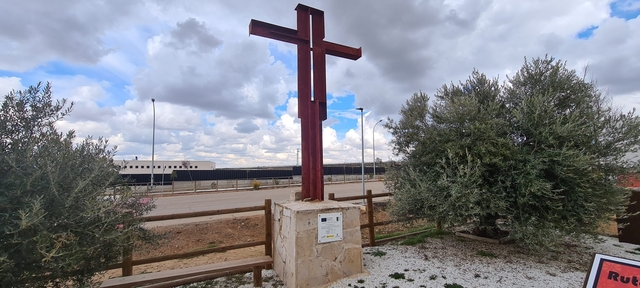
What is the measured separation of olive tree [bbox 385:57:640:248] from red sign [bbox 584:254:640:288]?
78.0 inches

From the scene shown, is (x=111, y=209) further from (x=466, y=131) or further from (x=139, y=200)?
(x=466, y=131)

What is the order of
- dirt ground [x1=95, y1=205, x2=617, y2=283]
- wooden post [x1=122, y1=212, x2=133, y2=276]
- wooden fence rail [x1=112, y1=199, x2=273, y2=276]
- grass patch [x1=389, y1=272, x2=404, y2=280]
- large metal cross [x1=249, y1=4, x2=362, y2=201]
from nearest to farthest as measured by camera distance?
wooden post [x1=122, y1=212, x2=133, y2=276] → wooden fence rail [x1=112, y1=199, x2=273, y2=276] → grass patch [x1=389, y1=272, x2=404, y2=280] → large metal cross [x1=249, y1=4, x2=362, y2=201] → dirt ground [x1=95, y1=205, x2=617, y2=283]

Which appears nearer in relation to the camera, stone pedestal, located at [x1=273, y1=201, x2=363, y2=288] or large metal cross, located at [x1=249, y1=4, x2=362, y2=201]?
stone pedestal, located at [x1=273, y1=201, x2=363, y2=288]

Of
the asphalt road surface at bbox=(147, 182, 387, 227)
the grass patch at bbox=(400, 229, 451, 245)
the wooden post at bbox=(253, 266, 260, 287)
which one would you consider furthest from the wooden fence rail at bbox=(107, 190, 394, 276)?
the asphalt road surface at bbox=(147, 182, 387, 227)

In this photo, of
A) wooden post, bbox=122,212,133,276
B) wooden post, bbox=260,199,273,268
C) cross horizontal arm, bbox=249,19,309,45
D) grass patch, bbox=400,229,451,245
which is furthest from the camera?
grass patch, bbox=400,229,451,245

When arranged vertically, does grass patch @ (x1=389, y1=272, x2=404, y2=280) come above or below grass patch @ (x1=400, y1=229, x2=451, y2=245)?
below

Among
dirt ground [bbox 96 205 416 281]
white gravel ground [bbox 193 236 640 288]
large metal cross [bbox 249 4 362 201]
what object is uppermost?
large metal cross [bbox 249 4 362 201]

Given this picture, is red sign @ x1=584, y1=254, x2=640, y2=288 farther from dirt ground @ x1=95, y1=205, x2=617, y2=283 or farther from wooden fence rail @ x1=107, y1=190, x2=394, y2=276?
dirt ground @ x1=95, y1=205, x2=617, y2=283

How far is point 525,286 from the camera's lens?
3852 millimetres

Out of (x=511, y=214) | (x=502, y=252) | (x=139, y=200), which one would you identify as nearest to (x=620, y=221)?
(x=502, y=252)

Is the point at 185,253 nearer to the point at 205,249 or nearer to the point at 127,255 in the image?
the point at 205,249

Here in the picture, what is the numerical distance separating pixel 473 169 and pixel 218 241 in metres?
6.49

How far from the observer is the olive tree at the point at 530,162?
15.1ft

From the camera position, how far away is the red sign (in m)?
2.27
